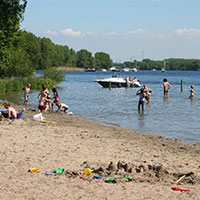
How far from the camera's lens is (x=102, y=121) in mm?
22828

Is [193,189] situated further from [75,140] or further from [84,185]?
[75,140]

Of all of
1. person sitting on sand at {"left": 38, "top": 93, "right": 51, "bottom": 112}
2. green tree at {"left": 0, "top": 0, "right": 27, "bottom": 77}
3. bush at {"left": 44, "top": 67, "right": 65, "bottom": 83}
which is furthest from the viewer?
bush at {"left": 44, "top": 67, "right": 65, "bottom": 83}

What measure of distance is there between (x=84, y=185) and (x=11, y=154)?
10.2 feet

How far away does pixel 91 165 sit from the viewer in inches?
390

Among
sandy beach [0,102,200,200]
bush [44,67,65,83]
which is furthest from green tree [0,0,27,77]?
bush [44,67,65,83]

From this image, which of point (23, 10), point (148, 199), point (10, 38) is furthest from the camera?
point (10, 38)

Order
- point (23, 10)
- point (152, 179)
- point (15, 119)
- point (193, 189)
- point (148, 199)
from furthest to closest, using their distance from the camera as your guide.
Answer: point (23, 10) → point (15, 119) → point (152, 179) → point (193, 189) → point (148, 199)

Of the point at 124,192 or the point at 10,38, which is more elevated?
the point at 10,38

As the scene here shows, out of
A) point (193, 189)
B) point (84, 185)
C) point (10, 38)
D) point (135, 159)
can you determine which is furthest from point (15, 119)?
point (10, 38)

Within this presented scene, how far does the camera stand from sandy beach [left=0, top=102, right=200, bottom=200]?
784 centimetres

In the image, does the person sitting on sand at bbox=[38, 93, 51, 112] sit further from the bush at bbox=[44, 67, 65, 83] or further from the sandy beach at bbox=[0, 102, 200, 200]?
the bush at bbox=[44, 67, 65, 83]

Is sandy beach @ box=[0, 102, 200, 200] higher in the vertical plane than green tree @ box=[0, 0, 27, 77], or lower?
lower

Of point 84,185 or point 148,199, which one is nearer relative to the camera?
point 148,199

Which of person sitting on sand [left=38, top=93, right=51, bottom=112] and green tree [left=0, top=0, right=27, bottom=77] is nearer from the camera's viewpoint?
person sitting on sand [left=38, top=93, right=51, bottom=112]
